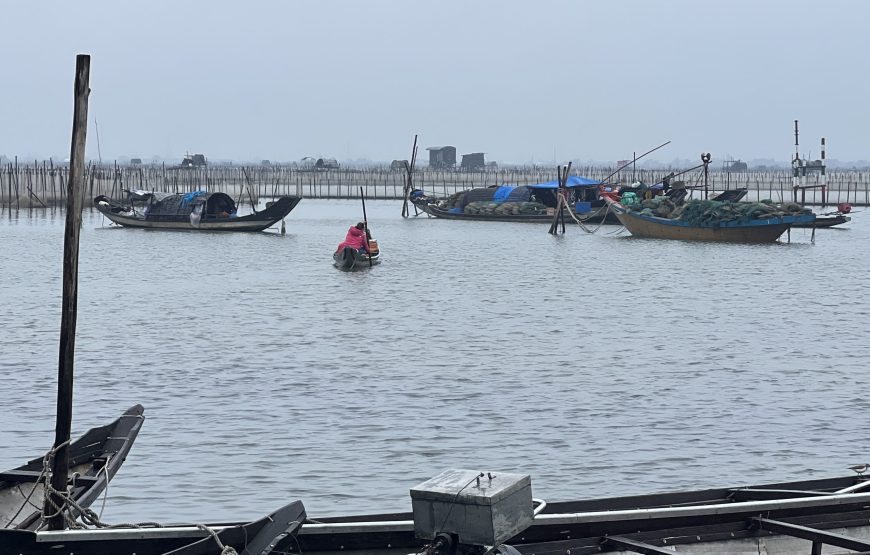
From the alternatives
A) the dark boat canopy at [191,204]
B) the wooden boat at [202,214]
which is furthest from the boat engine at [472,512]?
the dark boat canopy at [191,204]

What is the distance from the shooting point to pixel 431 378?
1948cm

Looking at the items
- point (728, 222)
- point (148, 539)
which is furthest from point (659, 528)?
point (728, 222)

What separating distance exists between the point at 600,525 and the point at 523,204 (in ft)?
214

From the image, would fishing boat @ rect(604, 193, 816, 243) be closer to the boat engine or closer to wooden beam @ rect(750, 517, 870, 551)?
wooden beam @ rect(750, 517, 870, 551)

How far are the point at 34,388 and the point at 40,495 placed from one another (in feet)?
29.1

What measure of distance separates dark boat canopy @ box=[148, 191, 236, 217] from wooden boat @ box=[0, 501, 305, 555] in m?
52.7

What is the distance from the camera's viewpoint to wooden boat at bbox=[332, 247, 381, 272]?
40625mm

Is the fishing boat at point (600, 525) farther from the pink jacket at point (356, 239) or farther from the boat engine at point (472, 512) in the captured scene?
the pink jacket at point (356, 239)

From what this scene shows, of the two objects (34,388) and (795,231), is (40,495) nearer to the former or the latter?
(34,388)

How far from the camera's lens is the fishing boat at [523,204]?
224 feet

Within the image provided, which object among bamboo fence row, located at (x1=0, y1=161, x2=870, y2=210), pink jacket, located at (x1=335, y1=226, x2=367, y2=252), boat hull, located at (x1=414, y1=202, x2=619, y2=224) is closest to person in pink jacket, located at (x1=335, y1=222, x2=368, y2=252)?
pink jacket, located at (x1=335, y1=226, x2=367, y2=252)

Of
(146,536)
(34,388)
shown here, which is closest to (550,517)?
(146,536)

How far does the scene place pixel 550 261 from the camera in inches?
1874

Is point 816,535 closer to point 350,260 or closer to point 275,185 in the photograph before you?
point 350,260
